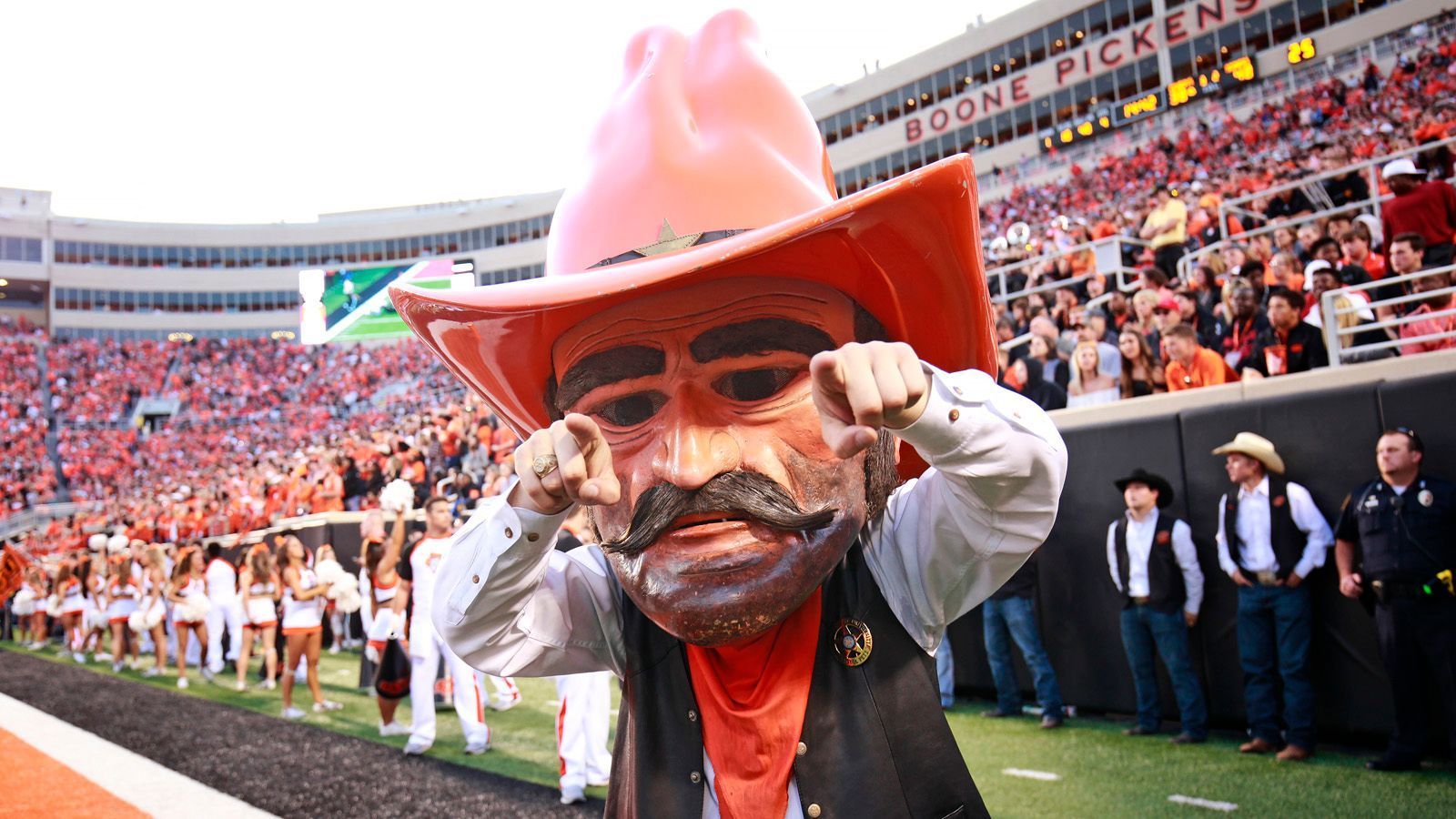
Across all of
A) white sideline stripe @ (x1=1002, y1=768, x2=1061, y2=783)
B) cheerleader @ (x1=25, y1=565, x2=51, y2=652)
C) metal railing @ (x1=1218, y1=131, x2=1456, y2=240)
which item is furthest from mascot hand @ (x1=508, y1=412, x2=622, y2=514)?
cheerleader @ (x1=25, y1=565, x2=51, y2=652)

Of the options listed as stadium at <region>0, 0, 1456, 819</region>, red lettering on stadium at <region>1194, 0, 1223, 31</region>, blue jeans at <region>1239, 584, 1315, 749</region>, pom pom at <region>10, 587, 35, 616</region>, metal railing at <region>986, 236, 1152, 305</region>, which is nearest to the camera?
stadium at <region>0, 0, 1456, 819</region>

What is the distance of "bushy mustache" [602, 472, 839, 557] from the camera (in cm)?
155

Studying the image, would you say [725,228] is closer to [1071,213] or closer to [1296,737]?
[1296,737]

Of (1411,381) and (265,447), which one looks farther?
(265,447)

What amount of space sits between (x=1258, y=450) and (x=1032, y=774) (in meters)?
→ 2.25

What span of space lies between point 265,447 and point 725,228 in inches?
1642

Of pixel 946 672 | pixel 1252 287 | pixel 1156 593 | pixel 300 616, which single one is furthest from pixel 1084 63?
pixel 300 616

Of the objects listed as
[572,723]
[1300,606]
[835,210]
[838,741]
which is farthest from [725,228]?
[1300,606]

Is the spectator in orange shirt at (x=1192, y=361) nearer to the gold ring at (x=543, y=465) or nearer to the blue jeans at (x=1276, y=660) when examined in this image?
the blue jeans at (x=1276, y=660)

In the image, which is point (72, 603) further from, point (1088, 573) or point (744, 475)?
point (744, 475)

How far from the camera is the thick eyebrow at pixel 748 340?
1.68 meters

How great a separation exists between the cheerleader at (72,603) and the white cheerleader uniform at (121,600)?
10.9 feet

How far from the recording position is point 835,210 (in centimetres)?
155

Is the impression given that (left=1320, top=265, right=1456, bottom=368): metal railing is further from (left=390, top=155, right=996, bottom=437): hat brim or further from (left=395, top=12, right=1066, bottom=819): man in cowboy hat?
(left=395, top=12, right=1066, bottom=819): man in cowboy hat
